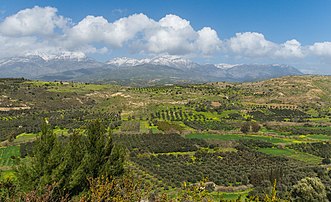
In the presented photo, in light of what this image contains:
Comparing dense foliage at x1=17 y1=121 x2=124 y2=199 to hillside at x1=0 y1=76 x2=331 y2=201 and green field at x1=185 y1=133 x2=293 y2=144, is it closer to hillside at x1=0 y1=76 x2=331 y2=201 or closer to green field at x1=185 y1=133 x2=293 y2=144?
hillside at x1=0 y1=76 x2=331 y2=201

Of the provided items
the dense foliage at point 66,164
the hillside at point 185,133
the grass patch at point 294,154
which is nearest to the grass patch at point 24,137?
the hillside at point 185,133

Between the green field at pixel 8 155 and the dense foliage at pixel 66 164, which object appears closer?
the dense foliage at pixel 66 164

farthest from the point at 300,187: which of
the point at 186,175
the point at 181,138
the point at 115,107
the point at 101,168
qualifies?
the point at 115,107

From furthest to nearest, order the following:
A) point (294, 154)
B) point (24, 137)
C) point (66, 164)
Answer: point (24, 137), point (294, 154), point (66, 164)

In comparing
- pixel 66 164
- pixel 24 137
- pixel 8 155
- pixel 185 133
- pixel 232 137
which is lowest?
pixel 232 137

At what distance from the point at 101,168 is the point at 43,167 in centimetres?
593

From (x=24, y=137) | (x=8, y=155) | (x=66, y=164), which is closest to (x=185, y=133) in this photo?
(x=24, y=137)

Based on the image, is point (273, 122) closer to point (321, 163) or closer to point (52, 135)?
point (321, 163)

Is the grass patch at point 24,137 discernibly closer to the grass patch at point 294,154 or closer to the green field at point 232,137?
the green field at point 232,137

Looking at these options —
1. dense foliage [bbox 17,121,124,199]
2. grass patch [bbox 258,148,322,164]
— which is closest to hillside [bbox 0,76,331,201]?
dense foliage [bbox 17,121,124,199]

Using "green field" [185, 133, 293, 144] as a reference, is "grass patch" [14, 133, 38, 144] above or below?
above

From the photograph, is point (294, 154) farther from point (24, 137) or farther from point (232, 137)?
point (24, 137)

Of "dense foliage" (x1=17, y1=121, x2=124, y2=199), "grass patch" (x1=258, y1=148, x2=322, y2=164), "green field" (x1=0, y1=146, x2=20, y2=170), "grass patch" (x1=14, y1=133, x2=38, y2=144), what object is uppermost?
"dense foliage" (x1=17, y1=121, x2=124, y2=199)

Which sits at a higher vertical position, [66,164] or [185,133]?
[66,164]
